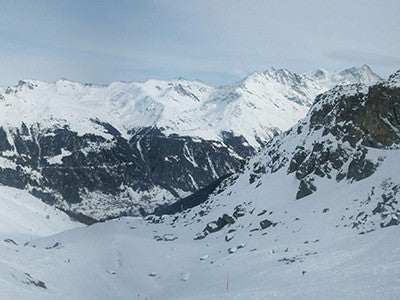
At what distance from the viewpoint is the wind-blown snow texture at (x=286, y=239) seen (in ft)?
136

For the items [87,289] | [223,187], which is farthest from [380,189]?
[223,187]

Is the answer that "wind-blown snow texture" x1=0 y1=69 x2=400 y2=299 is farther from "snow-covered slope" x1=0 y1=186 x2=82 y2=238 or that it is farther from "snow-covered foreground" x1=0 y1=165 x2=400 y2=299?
"snow-covered slope" x1=0 y1=186 x2=82 y2=238

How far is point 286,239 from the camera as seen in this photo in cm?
6706

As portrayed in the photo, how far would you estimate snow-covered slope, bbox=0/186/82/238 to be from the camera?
439ft

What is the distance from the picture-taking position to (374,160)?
77812 mm

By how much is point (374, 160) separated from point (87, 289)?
5257 cm

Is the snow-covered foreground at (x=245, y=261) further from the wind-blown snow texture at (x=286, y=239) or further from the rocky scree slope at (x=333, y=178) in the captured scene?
the rocky scree slope at (x=333, y=178)

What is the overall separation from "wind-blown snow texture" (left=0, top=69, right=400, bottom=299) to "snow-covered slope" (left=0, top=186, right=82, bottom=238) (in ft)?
105

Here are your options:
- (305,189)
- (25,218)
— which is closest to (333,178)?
(305,189)

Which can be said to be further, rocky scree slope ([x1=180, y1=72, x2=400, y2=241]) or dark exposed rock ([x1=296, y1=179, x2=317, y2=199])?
dark exposed rock ([x1=296, y1=179, x2=317, y2=199])

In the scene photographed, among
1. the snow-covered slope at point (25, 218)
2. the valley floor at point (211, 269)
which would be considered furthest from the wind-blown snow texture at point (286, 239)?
the snow-covered slope at point (25, 218)

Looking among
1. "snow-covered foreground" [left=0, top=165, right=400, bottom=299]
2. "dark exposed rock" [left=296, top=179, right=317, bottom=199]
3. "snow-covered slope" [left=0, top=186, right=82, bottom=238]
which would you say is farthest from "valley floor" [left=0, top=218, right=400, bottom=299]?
"snow-covered slope" [left=0, top=186, right=82, bottom=238]

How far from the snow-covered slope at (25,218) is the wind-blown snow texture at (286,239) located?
105 feet

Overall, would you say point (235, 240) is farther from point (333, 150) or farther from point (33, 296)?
point (33, 296)
